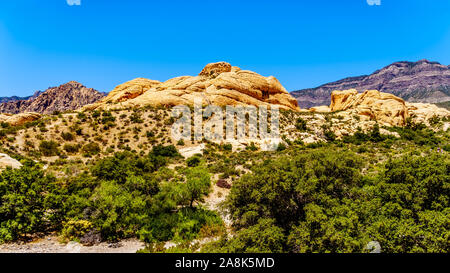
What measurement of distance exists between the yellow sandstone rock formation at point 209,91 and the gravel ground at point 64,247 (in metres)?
37.6

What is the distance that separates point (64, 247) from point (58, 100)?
147957 millimetres

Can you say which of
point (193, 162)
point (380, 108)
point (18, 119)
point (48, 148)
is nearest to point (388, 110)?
point (380, 108)

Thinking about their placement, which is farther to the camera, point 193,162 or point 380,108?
point 380,108

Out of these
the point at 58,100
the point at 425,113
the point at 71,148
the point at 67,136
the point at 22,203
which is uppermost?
the point at 58,100

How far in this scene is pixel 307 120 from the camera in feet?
159

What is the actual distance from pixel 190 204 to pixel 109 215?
592cm

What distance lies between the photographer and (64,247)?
10016mm

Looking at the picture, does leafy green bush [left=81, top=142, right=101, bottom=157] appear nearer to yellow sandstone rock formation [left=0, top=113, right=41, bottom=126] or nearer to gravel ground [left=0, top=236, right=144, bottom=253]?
yellow sandstone rock formation [left=0, top=113, right=41, bottom=126]

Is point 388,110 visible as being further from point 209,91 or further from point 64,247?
point 64,247

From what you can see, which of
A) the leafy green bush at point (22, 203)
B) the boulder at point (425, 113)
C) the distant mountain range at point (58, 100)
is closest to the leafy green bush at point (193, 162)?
the leafy green bush at point (22, 203)

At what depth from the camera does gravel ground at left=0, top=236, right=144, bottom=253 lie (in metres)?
9.45

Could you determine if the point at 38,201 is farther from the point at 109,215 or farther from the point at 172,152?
the point at 172,152

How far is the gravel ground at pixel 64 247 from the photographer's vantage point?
31.0 ft

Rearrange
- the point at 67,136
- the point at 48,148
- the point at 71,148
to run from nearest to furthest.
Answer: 1. the point at 48,148
2. the point at 71,148
3. the point at 67,136
